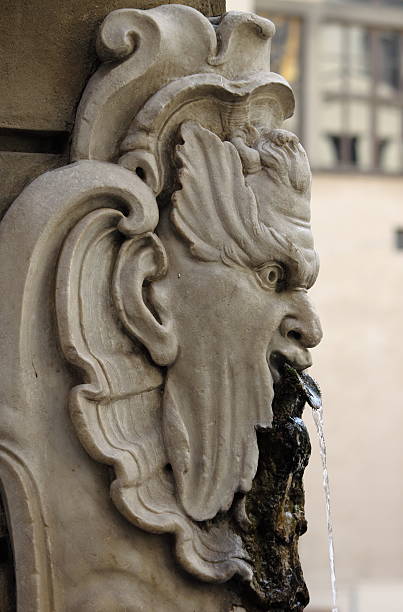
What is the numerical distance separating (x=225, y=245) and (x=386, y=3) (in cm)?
1256

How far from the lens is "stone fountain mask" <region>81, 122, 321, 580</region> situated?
5.84 feet

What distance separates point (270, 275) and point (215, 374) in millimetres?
181

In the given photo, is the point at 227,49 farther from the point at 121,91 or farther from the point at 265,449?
the point at 265,449

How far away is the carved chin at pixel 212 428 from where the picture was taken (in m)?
1.79

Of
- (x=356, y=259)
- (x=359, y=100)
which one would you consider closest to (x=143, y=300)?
(x=356, y=259)

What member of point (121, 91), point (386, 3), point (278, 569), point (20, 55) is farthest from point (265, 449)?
point (386, 3)

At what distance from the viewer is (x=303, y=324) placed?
187 centimetres

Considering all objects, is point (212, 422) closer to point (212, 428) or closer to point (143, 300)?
point (212, 428)

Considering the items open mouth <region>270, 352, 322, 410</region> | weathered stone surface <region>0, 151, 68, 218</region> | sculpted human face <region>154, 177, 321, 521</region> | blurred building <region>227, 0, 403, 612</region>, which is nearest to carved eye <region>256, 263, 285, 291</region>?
sculpted human face <region>154, 177, 321, 521</region>

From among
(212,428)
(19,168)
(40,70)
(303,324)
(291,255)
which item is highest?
(40,70)

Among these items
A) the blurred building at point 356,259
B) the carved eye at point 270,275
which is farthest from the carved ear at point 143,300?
the blurred building at point 356,259

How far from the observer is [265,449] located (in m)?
1.83

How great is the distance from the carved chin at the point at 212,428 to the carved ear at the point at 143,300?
0.05 meters

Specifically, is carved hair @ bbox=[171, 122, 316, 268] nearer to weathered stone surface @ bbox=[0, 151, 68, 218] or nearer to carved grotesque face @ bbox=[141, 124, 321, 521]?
carved grotesque face @ bbox=[141, 124, 321, 521]
